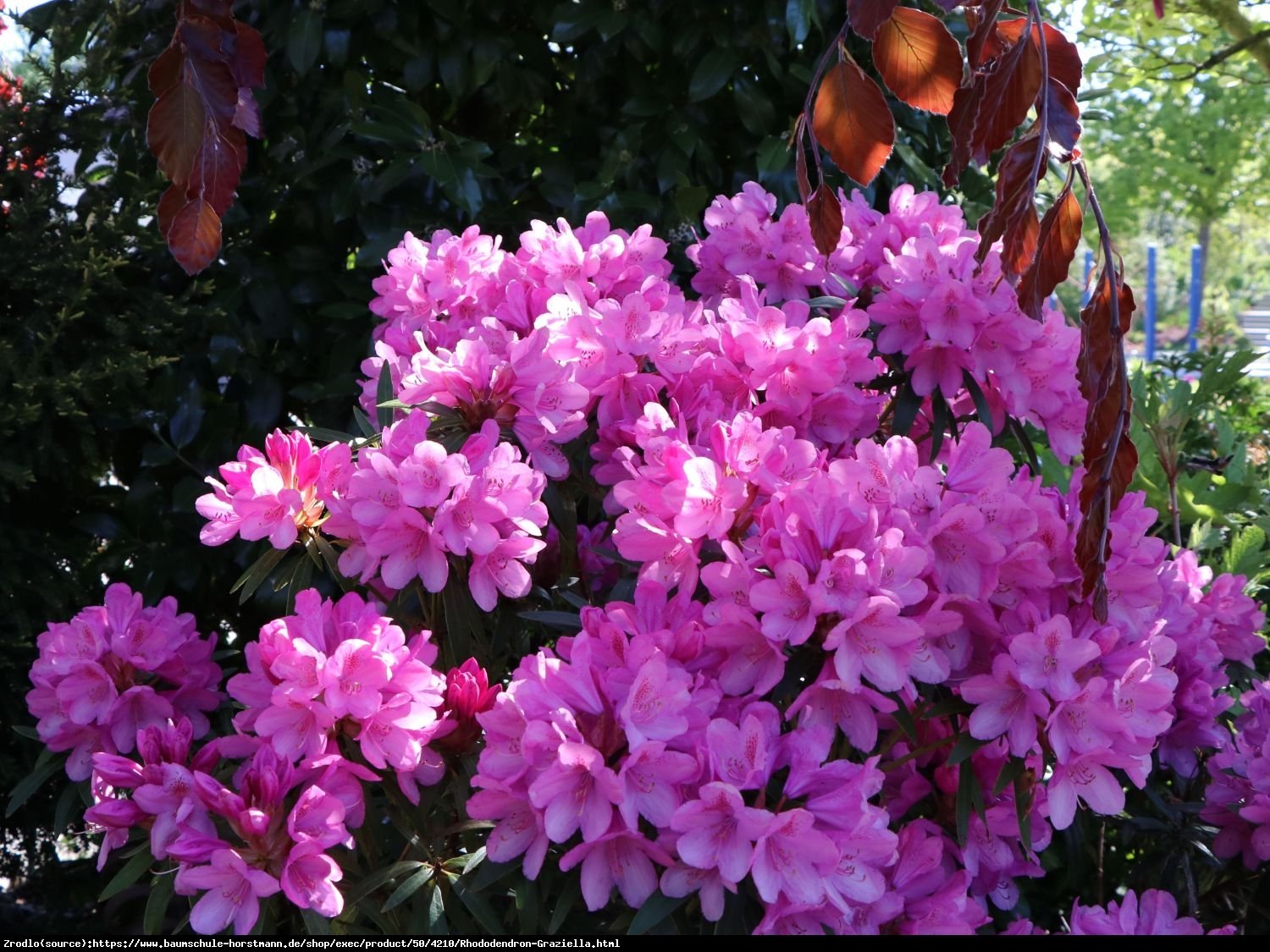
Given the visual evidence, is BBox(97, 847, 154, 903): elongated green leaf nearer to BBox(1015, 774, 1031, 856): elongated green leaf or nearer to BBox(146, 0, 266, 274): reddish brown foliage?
BBox(146, 0, 266, 274): reddish brown foliage

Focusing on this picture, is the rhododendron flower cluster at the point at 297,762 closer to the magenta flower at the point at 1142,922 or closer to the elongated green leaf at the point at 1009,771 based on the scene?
the elongated green leaf at the point at 1009,771

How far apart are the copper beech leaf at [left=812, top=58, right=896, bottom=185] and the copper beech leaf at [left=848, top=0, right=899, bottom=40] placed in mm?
76

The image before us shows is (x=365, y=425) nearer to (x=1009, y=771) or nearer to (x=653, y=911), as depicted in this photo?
(x=653, y=911)

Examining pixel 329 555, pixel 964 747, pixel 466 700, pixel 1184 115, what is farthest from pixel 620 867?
pixel 1184 115

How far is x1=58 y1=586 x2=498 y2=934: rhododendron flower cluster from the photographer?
4.07 ft

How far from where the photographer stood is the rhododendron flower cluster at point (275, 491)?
142 cm

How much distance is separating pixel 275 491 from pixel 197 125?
0.50 m

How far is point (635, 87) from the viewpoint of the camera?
2.54 metres

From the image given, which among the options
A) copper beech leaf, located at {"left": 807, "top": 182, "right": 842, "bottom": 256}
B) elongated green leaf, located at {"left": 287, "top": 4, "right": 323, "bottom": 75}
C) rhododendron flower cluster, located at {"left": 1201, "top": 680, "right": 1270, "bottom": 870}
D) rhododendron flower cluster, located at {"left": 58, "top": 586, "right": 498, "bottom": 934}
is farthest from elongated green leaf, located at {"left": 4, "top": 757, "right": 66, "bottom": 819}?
rhododendron flower cluster, located at {"left": 1201, "top": 680, "right": 1270, "bottom": 870}

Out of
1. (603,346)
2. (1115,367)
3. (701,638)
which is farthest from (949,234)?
(701,638)

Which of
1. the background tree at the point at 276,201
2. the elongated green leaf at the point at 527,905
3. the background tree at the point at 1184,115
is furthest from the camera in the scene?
the background tree at the point at 1184,115

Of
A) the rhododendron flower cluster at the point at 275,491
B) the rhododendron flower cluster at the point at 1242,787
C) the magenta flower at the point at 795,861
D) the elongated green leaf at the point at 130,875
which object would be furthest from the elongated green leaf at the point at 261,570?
the rhododendron flower cluster at the point at 1242,787

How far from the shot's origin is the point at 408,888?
1.29 m

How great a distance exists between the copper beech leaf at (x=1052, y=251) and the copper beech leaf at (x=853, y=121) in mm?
162
